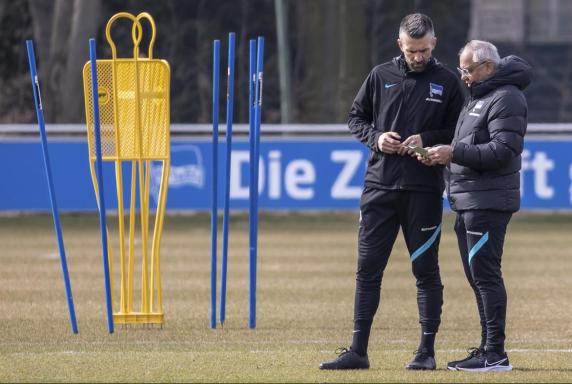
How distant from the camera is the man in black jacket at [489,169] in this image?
8.07m

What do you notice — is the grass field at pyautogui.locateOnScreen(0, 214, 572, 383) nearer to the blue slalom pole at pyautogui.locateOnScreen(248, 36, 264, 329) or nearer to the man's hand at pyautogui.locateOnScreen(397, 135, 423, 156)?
the blue slalom pole at pyautogui.locateOnScreen(248, 36, 264, 329)

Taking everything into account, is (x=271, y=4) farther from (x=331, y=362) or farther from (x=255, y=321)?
(x=331, y=362)

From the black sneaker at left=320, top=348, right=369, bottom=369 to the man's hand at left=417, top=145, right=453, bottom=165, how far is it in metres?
1.23

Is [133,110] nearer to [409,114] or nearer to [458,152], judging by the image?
[409,114]

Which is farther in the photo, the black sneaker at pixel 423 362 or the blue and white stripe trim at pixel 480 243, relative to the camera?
the black sneaker at pixel 423 362

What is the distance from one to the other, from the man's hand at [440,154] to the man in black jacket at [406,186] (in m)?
0.22

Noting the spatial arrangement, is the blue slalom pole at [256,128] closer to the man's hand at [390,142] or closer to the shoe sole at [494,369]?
the man's hand at [390,142]

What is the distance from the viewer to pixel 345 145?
20172 millimetres

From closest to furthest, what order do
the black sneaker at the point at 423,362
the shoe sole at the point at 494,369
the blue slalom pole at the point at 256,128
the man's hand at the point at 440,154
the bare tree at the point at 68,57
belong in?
the man's hand at the point at 440,154 → the shoe sole at the point at 494,369 → the black sneaker at the point at 423,362 → the blue slalom pole at the point at 256,128 → the bare tree at the point at 68,57

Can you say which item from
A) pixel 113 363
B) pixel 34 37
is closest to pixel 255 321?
pixel 113 363

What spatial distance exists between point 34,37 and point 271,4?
626 centimetres

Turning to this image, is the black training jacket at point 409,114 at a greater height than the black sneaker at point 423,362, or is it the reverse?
the black training jacket at point 409,114

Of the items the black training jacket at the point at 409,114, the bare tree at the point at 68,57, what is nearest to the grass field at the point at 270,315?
the black training jacket at the point at 409,114

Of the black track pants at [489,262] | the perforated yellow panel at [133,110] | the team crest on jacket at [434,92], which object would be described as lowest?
the black track pants at [489,262]
